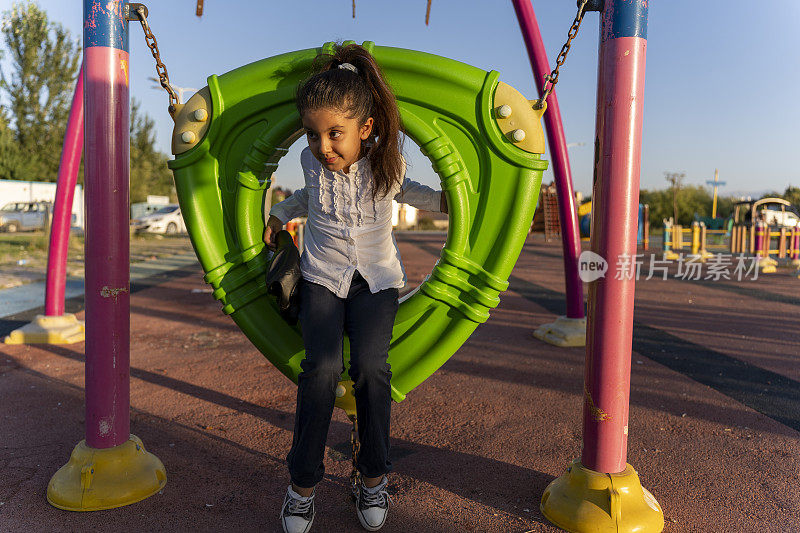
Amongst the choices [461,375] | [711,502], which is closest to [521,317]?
[461,375]

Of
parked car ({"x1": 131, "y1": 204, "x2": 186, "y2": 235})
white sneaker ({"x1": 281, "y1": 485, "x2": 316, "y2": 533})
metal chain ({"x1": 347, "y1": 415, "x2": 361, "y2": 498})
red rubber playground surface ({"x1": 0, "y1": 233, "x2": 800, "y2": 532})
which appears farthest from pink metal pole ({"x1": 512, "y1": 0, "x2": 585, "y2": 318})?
parked car ({"x1": 131, "y1": 204, "x2": 186, "y2": 235})

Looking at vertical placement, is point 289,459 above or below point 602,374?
below

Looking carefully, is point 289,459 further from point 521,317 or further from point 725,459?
point 521,317

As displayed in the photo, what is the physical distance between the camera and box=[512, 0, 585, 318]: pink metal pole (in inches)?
179

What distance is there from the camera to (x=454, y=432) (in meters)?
3.11

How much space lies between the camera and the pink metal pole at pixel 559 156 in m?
4.55

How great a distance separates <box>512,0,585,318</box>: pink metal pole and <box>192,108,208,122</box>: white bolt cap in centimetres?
301

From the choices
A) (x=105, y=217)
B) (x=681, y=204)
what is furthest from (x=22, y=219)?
(x=681, y=204)

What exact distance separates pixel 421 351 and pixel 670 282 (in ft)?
29.9

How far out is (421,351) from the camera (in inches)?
94.5

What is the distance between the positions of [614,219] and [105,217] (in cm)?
203

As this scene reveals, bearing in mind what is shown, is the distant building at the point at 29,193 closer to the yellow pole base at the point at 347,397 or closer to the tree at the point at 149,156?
the tree at the point at 149,156

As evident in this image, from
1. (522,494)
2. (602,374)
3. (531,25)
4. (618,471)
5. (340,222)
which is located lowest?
(522,494)

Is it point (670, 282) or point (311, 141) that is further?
point (670, 282)
